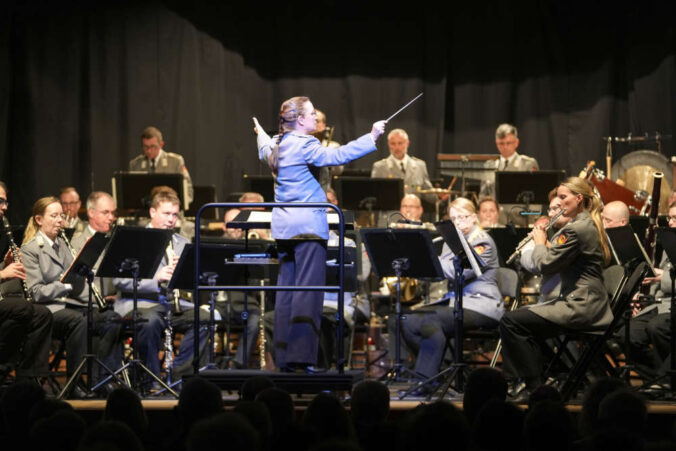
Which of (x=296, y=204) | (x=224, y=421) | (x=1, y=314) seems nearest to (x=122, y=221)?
(x=1, y=314)

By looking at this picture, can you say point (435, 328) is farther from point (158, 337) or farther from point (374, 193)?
point (374, 193)

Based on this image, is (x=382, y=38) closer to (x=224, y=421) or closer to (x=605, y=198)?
(x=605, y=198)

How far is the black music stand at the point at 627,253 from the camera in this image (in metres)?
6.60

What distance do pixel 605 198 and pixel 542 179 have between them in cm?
142

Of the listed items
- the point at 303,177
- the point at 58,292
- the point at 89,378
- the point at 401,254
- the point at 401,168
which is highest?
the point at 401,168

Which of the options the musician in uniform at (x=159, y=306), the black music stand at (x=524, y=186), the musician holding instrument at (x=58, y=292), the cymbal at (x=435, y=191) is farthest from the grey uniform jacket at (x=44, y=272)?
the cymbal at (x=435, y=191)

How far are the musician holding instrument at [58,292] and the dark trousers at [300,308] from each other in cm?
161

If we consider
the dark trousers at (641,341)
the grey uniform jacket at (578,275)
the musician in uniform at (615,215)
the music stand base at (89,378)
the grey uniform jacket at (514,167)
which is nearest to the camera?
the music stand base at (89,378)

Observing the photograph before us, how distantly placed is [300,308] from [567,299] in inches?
72.8

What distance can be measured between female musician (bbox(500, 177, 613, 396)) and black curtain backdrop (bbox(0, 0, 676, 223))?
7078 millimetres

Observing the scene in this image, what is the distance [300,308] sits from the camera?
19.7ft

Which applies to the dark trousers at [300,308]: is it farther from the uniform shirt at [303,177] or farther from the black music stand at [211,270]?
the black music stand at [211,270]

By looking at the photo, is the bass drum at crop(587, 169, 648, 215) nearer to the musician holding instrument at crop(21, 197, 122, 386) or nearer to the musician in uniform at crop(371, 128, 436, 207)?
the musician in uniform at crop(371, 128, 436, 207)

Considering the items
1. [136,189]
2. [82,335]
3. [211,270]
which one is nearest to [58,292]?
[82,335]
